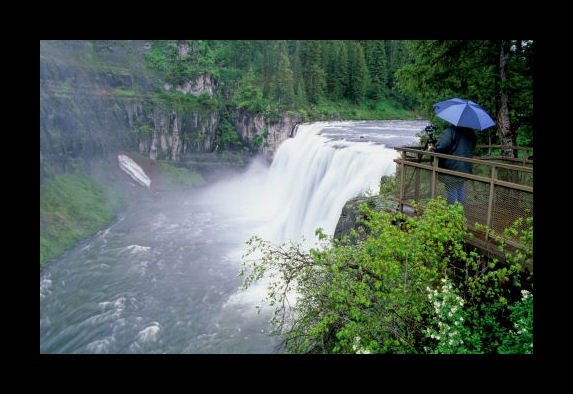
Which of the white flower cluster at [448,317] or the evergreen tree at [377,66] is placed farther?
the evergreen tree at [377,66]

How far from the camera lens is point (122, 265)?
20.1 metres

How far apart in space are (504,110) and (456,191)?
3.98m

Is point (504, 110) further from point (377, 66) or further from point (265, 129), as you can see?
point (377, 66)

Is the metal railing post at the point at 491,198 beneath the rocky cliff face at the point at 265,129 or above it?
beneath

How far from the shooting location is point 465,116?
18.3 ft

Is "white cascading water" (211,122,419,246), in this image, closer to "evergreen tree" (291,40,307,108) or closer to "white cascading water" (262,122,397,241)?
"white cascading water" (262,122,397,241)

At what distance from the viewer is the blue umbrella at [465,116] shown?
5.52 m

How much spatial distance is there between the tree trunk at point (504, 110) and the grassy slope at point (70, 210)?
23.0 m

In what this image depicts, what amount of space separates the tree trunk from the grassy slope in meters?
23.0

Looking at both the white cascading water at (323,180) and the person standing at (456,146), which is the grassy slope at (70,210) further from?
the person standing at (456,146)

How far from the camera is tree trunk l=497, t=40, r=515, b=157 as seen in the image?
805cm

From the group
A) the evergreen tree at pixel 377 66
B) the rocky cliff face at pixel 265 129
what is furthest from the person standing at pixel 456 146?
the evergreen tree at pixel 377 66

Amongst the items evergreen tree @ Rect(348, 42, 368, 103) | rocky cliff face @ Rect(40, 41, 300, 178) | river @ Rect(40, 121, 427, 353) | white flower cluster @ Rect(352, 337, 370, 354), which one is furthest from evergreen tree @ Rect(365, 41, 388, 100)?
white flower cluster @ Rect(352, 337, 370, 354)

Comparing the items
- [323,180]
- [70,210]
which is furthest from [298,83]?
[323,180]
